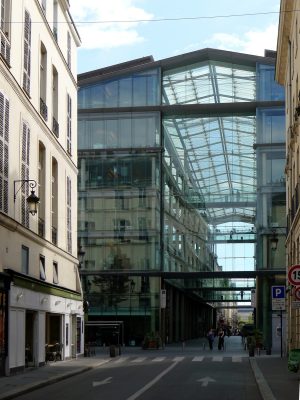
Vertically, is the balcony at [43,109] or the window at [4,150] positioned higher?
the balcony at [43,109]

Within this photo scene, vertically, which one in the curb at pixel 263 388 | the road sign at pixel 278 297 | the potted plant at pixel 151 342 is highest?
the road sign at pixel 278 297

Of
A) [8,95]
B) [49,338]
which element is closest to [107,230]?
[49,338]

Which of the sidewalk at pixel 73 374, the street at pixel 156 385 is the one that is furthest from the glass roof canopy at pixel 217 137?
the street at pixel 156 385

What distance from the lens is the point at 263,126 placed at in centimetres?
5812

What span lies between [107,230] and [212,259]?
8.95m

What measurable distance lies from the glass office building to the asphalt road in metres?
28.6

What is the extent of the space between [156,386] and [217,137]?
41623 mm

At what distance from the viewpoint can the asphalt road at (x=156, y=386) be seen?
1805 centimetres

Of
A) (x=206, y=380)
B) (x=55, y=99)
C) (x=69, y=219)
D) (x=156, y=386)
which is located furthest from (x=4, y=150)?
(x=69, y=219)

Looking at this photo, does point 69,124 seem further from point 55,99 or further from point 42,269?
point 42,269

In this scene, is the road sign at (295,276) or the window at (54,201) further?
the window at (54,201)

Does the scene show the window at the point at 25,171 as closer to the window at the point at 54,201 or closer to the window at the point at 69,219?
the window at the point at 54,201

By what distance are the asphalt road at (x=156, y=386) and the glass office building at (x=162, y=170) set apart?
28.6 m

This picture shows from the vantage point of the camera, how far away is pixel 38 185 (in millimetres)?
30656
